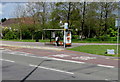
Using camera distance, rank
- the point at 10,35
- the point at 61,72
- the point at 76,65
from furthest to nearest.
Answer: the point at 10,35, the point at 76,65, the point at 61,72

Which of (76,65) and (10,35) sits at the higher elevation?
(10,35)

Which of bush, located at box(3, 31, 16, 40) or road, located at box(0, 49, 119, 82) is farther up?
bush, located at box(3, 31, 16, 40)

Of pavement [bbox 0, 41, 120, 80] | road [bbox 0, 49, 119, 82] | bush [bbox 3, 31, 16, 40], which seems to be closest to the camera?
road [bbox 0, 49, 119, 82]

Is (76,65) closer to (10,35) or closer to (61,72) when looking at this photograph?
(61,72)

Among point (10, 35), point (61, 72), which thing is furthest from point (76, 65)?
point (10, 35)

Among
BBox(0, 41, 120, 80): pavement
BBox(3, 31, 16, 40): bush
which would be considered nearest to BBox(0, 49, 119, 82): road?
BBox(0, 41, 120, 80): pavement

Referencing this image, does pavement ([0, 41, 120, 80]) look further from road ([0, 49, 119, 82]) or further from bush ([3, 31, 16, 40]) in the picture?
bush ([3, 31, 16, 40])

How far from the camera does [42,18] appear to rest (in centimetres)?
4559

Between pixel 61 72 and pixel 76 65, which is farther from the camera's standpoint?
pixel 76 65

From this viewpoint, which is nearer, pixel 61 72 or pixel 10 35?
pixel 61 72

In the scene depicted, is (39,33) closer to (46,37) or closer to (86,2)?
(46,37)

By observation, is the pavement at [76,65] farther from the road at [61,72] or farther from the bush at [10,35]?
the bush at [10,35]

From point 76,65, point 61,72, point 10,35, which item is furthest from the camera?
point 10,35

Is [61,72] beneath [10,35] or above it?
beneath
